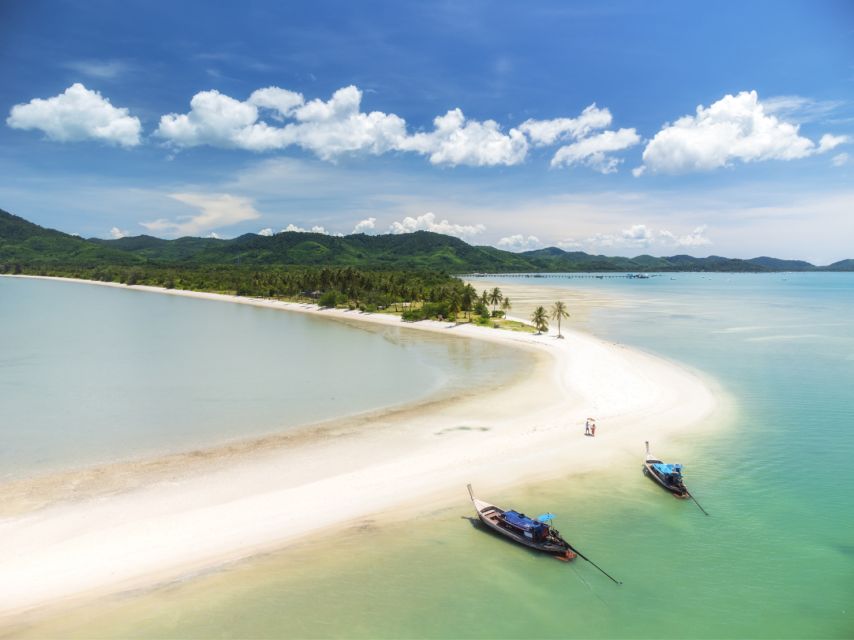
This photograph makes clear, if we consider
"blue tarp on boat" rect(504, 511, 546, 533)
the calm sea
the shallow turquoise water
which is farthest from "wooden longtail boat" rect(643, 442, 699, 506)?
the shallow turquoise water

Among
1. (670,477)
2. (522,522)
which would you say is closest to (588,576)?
(522,522)

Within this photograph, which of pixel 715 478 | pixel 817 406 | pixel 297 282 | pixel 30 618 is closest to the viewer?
pixel 30 618

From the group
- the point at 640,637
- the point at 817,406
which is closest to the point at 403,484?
the point at 640,637

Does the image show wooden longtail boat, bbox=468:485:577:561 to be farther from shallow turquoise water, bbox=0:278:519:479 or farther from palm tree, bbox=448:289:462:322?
palm tree, bbox=448:289:462:322

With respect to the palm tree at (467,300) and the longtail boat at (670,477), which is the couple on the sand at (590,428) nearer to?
the longtail boat at (670,477)

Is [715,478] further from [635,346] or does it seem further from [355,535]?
[635,346]

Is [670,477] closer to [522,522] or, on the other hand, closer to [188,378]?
[522,522]

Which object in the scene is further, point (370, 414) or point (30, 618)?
point (370, 414)
